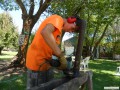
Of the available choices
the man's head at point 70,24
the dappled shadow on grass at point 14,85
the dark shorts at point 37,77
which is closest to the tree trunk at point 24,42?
the dappled shadow on grass at point 14,85

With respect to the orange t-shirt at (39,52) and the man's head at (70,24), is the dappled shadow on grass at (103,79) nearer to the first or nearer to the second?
the orange t-shirt at (39,52)

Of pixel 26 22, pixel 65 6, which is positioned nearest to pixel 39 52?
pixel 65 6

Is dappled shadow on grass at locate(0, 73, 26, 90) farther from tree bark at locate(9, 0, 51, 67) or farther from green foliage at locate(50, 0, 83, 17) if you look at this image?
green foliage at locate(50, 0, 83, 17)

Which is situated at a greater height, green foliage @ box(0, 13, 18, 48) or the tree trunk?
green foliage @ box(0, 13, 18, 48)

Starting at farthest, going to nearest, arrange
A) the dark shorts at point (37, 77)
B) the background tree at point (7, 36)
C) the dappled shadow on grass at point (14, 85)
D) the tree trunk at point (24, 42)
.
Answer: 1. the background tree at point (7, 36)
2. the tree trunk at point (24, 42)
3. the dappled shadow on grass at point (14, 85)
4. the dark shorts at point (37, 77)

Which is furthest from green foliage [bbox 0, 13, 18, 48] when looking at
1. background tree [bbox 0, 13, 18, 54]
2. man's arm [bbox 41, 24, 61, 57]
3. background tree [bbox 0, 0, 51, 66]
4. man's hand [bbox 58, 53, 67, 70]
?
man's arm [bbox 41, 24, 61, 57]

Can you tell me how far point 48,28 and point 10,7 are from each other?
1688 cm

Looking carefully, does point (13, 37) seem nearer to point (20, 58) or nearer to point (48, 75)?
point (20, 58)

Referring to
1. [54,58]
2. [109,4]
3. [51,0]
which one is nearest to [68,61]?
[54,58]

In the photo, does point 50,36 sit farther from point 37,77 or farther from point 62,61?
point 37,77

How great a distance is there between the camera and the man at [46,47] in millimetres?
3713

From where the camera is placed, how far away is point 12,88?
10.5 metres

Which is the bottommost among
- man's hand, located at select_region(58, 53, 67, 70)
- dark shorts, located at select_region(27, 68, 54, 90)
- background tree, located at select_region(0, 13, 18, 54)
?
dark shorts, located at select_region(27, 68, 54, 90)

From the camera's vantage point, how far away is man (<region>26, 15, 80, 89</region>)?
12.2 feet
